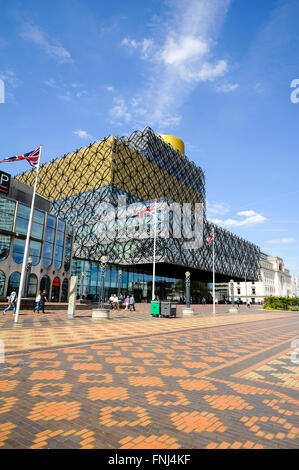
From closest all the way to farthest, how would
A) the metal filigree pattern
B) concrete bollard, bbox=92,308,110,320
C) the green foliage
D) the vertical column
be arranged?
concrete bollard, bbox=92,308,110,320, the vertical column, the green foliage, the metal filigree pattern

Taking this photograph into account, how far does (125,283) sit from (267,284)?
88165mm

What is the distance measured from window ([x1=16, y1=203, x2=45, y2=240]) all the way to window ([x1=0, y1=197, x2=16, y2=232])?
933mm

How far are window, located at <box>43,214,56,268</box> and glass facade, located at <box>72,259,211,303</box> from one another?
39.0 ft

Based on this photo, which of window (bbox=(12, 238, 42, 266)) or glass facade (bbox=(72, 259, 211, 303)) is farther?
glass facade (bbox=(72, 259, 211, 303))

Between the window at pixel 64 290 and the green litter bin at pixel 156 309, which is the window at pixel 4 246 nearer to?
the window at pixel 64 290

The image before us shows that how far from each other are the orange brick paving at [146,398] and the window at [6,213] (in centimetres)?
2955

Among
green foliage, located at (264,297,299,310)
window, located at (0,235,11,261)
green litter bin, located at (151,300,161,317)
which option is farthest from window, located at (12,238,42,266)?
green foliage, located at (264,297,299,310)

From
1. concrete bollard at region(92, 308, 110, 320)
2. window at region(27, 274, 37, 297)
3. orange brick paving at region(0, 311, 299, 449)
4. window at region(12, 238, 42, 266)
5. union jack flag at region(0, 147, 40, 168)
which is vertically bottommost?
orange brick paving at region(0, 311, 299, 449)

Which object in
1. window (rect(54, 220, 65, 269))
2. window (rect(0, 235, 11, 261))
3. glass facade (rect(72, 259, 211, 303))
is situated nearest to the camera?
window (rect(0, 235, 11, 261))

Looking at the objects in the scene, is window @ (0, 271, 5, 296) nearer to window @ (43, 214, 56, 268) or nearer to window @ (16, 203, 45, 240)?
window @ (16, 203, 45, 240)

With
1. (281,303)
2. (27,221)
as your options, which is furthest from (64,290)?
(281,303)

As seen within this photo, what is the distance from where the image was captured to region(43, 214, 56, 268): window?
40656 millimetres

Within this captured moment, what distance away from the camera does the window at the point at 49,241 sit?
133ft

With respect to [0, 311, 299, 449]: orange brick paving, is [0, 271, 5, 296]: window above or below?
above
